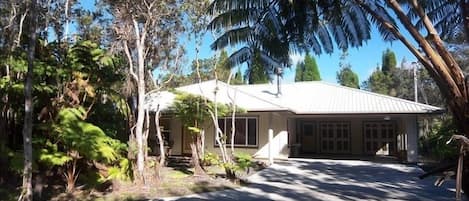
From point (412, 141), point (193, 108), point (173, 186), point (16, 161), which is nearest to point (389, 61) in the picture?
point (412, 141)

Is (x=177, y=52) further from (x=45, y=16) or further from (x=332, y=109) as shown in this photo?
(x=332, y=109)

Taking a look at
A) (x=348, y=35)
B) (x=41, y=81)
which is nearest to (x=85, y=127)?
(x=41, y=81)

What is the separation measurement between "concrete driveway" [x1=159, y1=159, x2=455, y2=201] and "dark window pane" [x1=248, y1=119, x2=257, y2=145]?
3.11m

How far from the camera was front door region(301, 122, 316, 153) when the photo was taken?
26.1 metres

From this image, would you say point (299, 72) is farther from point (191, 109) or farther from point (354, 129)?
point (191, 109)

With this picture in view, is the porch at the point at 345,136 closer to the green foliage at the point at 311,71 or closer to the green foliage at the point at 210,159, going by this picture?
the green foliage at the point at 210,159

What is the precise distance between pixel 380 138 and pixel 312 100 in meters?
4.53

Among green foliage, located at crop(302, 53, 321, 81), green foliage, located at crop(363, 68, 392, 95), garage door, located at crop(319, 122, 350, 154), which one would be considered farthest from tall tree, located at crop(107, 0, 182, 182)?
green foliage, located at crop(363, 68, 392, 95)

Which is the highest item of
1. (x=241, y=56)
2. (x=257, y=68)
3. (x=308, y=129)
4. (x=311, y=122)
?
(x=241, y=56)

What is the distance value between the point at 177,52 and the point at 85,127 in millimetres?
6881

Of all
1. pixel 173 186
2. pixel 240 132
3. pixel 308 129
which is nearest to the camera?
pixel 173 186

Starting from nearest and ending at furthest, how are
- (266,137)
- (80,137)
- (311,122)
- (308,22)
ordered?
(308,22)
(80,137)
(266,137)
(311,122)

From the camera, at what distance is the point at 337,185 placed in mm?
13398

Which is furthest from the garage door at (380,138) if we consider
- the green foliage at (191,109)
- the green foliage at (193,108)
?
the green foliage at (191,109)
